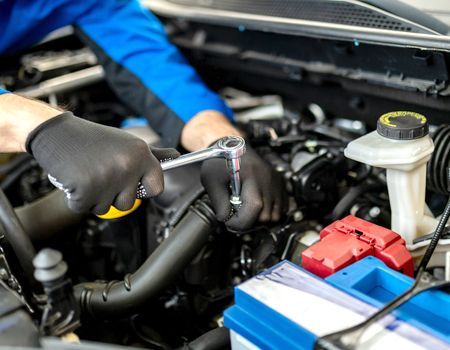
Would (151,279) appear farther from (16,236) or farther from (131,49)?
(131,49)

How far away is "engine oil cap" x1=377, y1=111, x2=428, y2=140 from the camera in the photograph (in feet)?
2.99

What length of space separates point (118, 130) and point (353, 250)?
44 cm

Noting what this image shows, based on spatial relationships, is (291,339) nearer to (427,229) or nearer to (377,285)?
(377,285)

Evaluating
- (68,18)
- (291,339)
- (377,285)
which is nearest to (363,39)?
(377,285)

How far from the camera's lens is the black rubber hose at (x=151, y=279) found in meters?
1.03

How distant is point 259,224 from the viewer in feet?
3.57

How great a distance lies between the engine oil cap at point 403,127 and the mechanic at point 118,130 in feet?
0.86

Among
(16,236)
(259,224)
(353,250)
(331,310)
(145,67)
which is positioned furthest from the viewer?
(145,67)

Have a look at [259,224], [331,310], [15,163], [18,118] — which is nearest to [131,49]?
[15,163]

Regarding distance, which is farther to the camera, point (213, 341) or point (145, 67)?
point (145, 67)

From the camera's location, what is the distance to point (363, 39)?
1175mm

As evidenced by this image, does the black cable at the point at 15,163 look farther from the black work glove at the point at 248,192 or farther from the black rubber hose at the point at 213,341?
the black rubber hose at the point at 213,341

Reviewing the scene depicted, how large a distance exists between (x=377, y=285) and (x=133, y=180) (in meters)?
0.41

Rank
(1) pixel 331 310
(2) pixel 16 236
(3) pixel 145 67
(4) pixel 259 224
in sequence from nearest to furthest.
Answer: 1. (1) pixel 331 310
2. (2) pixel 16 236
3. (4) pixel 259 224
4. (3) pixel 145 67
